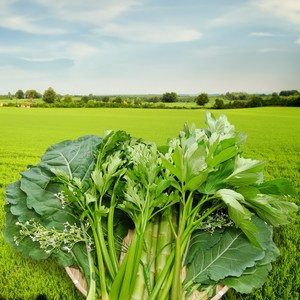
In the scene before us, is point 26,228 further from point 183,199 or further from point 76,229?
point 183,199

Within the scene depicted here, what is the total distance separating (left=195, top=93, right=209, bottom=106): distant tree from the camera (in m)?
23.7

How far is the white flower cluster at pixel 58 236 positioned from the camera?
2586 mm

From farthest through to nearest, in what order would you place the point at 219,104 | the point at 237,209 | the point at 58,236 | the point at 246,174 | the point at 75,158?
the point at 219,104, the point at 75,158, the point at 58,236, the point at 246,174, the point at 237,209

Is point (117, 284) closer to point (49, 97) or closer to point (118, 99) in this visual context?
point (118, 99)

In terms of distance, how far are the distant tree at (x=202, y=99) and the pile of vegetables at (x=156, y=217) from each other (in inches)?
829

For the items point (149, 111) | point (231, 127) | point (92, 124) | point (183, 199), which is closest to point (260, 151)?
point (231, 127)

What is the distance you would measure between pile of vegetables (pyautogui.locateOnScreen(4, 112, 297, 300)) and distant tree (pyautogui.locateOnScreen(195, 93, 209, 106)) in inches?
829

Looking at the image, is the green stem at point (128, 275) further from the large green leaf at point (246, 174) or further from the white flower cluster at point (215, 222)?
the large green leaf at point (246, 174)

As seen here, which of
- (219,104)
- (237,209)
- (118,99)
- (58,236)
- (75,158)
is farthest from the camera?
(118,99)

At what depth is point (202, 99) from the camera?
78.6ft

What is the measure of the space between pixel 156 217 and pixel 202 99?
21.7m

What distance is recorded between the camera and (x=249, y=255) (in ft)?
8.05

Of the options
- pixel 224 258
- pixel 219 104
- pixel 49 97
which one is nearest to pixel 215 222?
pixel 224 258

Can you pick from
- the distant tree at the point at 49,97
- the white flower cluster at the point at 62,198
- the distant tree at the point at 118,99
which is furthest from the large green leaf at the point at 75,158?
the distant tree at the point at 49,97
